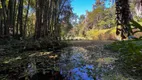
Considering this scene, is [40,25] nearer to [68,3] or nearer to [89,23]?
[68,3]

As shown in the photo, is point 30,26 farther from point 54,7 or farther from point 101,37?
point 101,37

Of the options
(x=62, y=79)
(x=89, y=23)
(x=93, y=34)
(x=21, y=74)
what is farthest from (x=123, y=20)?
(x=89, y=23)

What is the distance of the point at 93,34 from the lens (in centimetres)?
3105

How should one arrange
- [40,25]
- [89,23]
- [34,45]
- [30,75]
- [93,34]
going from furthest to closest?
[89,23], [93,34], [40,25], [34,45], [30,75]

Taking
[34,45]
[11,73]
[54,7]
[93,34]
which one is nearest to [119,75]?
[11,73]

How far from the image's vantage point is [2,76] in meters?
3.66

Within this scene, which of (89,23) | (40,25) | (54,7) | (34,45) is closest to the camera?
(34,45)

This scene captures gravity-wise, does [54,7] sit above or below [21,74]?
above

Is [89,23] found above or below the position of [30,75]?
above

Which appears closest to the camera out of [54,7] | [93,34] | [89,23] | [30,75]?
[30,75]

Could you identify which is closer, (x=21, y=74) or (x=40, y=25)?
(x=21, y=74)

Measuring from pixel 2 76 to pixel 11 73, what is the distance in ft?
0.96

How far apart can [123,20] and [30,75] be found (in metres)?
3.39

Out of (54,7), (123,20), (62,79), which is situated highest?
(54,7)
